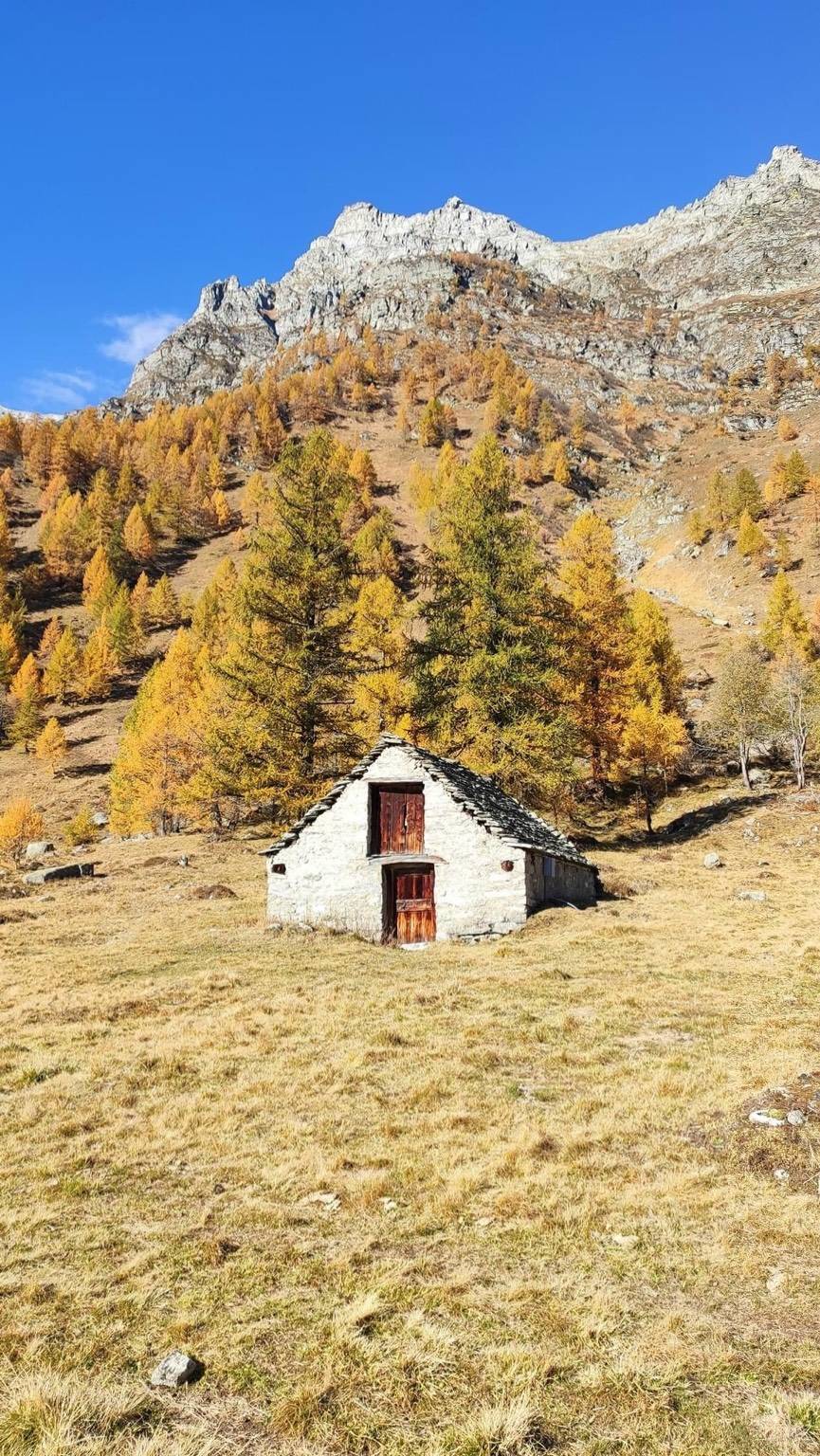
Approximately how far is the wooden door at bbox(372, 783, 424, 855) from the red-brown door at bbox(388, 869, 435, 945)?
0.80m

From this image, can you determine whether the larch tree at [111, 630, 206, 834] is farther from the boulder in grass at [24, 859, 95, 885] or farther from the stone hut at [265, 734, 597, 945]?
the stone hut at [265, 734, 597, 945]

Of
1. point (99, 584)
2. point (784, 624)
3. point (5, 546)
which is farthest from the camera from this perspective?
point (5, 546)

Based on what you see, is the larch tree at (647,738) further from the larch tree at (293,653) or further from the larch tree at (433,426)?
the larch tree at (433,426)

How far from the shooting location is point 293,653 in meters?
29.2

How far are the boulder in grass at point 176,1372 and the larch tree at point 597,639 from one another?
32.3 meters

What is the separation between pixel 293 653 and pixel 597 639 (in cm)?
1627

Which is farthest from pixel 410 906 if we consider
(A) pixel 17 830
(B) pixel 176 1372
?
(A) pixel 17 830

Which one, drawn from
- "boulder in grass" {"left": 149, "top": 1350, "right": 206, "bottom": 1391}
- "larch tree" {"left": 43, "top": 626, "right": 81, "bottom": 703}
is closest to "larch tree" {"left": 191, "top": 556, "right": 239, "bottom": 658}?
"larch tree" {"left": 43, "top": 626, "right": 81, "bottom": 703}

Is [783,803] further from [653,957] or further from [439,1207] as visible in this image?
[439,1207]

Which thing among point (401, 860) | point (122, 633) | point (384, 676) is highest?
point (122, 633)

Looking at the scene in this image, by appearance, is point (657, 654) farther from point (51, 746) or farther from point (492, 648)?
point (51, 746)

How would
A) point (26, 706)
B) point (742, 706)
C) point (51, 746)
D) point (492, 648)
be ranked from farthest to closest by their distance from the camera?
point (26, 706)
point (51, 746)
point (742, 706)
point (492, 648)

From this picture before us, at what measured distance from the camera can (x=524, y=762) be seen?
28812mm

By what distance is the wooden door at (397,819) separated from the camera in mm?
21359
